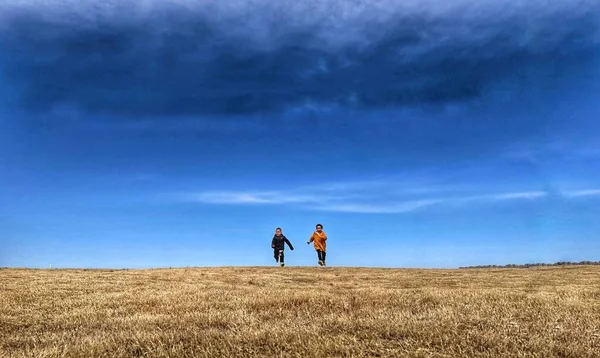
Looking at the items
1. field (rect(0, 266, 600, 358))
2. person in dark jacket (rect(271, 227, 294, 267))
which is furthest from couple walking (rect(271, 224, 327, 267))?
field (rect(0, 266, 600, 358))

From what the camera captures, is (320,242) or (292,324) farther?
(320,242)

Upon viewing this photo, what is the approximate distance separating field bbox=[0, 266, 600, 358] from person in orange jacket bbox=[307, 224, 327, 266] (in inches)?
665

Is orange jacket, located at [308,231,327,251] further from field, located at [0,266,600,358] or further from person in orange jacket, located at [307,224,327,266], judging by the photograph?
field, located at [0,266,600,358]

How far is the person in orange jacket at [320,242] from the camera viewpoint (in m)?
31.0

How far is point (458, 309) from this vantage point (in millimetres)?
9750

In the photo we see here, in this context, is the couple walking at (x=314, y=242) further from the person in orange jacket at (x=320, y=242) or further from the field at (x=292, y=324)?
the field at (x=292, y=324)

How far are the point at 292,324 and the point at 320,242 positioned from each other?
2301 centimetres

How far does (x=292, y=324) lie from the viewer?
816 cm

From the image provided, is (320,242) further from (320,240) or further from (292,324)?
(292,324)

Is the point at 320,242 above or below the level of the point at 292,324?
above

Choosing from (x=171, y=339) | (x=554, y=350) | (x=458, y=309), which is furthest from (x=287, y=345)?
(x=458, y=309)

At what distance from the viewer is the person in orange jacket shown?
31.0 meters

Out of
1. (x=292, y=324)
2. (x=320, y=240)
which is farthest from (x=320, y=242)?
(x=292, y=324)

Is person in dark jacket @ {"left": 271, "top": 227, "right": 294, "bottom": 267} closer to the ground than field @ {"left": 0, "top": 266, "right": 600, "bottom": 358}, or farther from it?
farther from it
